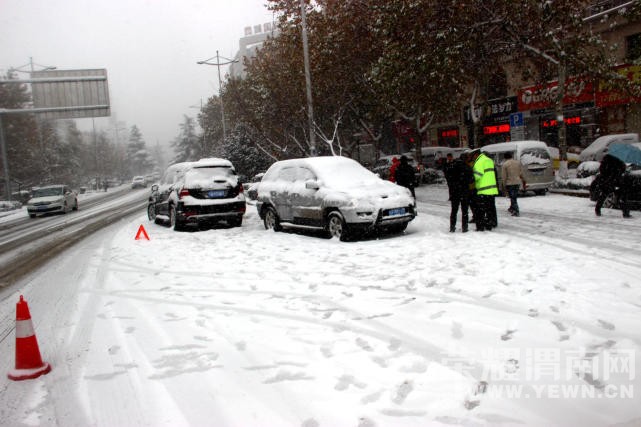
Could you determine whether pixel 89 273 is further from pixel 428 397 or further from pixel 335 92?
pixel 335 92

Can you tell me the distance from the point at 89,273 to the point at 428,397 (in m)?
6.87

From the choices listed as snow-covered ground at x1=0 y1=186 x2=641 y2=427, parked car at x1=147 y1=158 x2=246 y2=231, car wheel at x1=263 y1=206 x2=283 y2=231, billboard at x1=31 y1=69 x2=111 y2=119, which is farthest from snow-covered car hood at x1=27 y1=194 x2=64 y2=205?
snow-covered ground at x1=0 y1=186 x2=641 y2=427

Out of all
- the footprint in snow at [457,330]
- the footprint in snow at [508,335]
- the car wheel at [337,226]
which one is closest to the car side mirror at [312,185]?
the car wheel at [337,226]

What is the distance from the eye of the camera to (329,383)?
362 cm

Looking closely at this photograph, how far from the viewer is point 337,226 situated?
33.2 ft

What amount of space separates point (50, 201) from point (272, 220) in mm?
17890

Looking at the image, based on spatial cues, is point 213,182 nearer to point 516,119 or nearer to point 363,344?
point 363,344

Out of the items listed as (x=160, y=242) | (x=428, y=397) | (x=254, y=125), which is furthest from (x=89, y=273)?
(x=254, y=125)

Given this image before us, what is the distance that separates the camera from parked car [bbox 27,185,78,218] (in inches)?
971

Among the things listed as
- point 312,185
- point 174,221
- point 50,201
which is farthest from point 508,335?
point 50,201

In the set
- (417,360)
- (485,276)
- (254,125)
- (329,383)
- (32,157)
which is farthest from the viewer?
(32,157)

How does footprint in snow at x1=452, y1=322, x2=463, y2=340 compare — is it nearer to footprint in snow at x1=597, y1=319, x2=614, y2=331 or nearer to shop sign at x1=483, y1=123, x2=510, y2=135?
footprint in snow at x1=597, y1=319, x2=614, y2=331

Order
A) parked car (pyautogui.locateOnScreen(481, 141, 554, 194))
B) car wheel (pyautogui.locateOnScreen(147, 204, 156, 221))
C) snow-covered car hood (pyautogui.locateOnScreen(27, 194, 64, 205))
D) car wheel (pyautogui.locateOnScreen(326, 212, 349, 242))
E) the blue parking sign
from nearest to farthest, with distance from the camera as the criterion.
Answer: car wheel (pyautogui.locateOnScreen(326, 212, 349, 242)) → car wheel (pyautogui.locateOnScreen(147, 204, 156, 221)) → parked car (pyautogui.locateOnScreen(481, 141, 554, 194)) → the blue parking sign → snow-covered car hood (pyautogui.locateOnScreen(27, 194, 64, 205))

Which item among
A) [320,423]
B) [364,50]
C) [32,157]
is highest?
[364,50]
